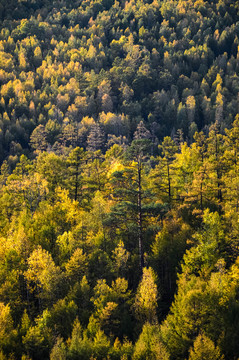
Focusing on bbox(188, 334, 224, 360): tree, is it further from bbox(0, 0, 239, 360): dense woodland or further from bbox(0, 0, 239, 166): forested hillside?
bbox(0, 0, 239, 166): forested hillside

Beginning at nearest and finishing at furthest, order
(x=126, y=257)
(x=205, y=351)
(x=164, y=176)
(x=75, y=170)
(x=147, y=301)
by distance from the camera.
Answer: (x=205, y=351) < (x=147, y=301) < (x=126, y=257) < (x=164, y=176) < (x=75, y=170)

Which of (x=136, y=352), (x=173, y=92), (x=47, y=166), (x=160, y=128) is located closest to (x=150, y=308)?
(x=136, y=352)

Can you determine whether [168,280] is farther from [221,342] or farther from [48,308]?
[48,308]

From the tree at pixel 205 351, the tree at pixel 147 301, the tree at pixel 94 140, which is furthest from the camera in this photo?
the tree at pixel 94 140

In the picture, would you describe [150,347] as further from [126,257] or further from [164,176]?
[164,176]

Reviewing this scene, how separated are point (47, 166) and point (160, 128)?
305 ft

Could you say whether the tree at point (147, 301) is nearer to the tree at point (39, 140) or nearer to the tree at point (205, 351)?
the tree at point (205, 351)

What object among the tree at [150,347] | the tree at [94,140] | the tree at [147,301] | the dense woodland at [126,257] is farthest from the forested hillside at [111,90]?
the tree at [150,347]

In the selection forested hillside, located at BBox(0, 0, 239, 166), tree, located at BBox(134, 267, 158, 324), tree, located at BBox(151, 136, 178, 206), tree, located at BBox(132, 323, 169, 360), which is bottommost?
tree, located at BBox(132, 323, 169, 360)

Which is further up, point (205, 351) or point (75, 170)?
point (75, 170)

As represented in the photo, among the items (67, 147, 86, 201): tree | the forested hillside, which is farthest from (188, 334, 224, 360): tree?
the forested hillside

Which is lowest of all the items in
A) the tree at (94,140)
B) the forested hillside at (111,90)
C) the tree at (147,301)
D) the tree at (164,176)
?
the tree at (147,301)

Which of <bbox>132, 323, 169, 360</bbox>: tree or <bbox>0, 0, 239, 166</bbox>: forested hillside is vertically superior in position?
<bbox>0, 0, 239, 166</bbox>: forested hillside

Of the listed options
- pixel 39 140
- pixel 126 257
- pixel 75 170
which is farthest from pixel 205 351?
pixel 39 140
